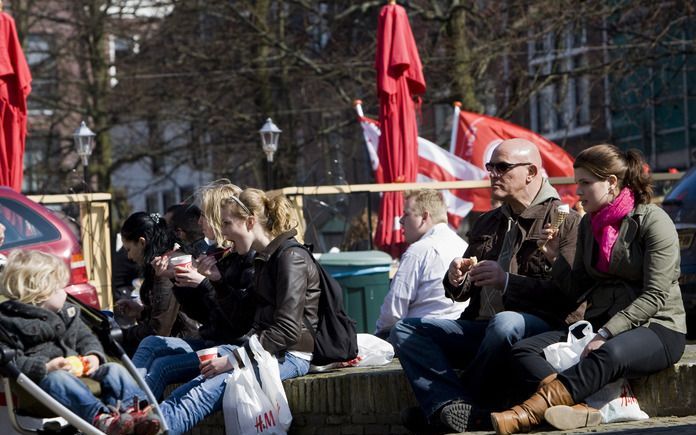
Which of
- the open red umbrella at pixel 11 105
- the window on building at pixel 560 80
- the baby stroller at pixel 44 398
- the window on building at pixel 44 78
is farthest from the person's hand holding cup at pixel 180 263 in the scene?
the window on building at pixel 44 78

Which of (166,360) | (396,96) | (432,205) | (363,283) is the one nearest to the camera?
(166,360)

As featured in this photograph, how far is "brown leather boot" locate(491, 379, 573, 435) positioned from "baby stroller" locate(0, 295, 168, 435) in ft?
5.38

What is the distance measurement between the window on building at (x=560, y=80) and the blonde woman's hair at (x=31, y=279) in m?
17.5

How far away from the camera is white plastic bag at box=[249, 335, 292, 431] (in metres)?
7.44

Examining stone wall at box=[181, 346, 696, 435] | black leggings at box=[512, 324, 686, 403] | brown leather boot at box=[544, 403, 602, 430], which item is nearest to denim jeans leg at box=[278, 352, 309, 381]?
stone wall at box=[181, 346, 696, 435]

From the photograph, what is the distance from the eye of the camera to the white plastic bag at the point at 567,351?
6.70 m

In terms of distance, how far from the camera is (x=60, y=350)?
6.66m

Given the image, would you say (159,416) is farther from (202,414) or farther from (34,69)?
(34,69)

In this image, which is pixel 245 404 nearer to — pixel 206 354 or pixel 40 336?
pixel 206 354

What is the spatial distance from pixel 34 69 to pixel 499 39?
518 inches

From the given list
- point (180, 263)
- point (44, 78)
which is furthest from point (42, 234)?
point (44, 78)

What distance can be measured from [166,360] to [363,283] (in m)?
3.90

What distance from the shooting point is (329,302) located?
7.78 metres

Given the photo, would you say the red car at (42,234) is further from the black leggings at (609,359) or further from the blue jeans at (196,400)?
the black leggings at (609,359)
